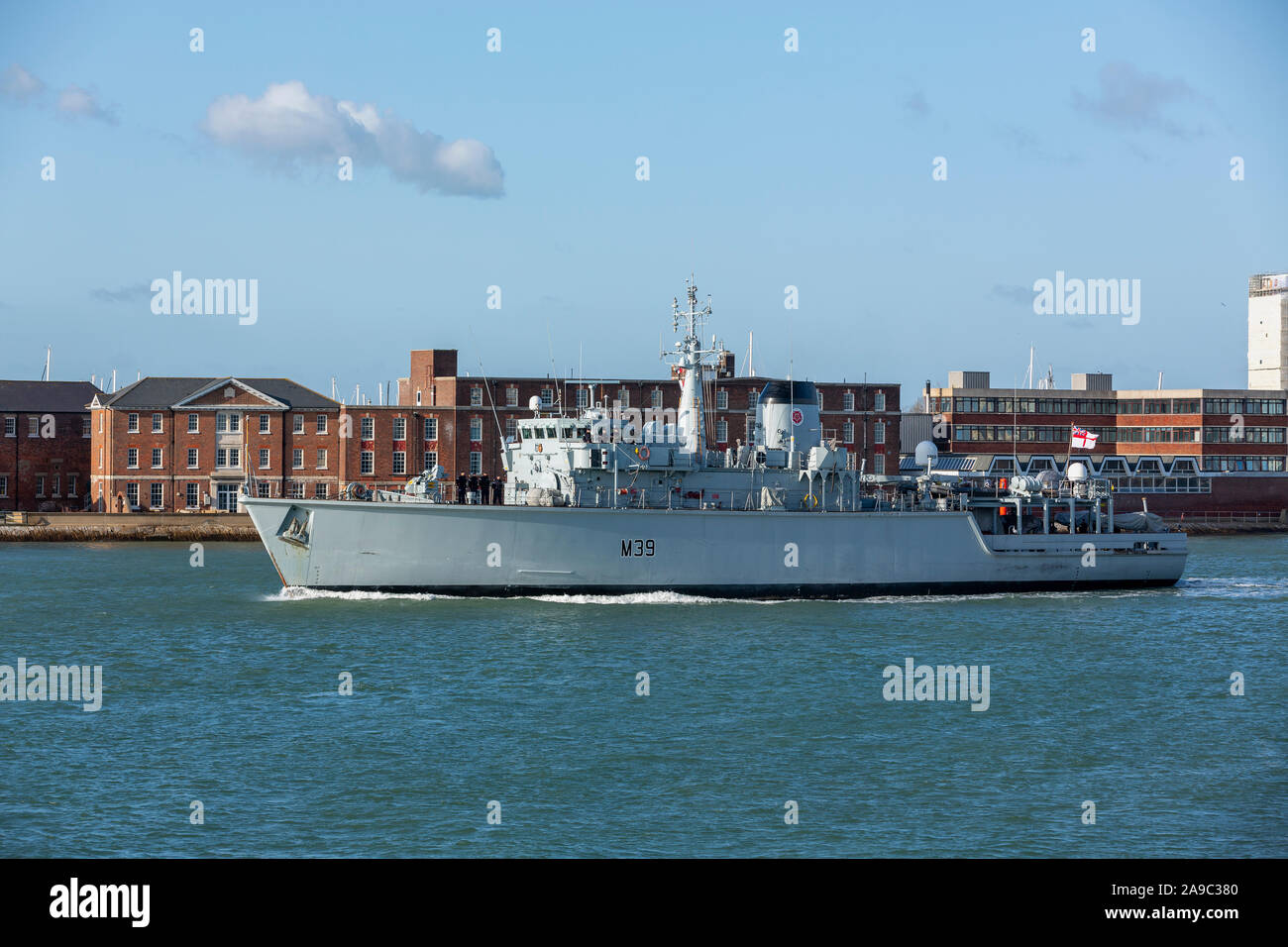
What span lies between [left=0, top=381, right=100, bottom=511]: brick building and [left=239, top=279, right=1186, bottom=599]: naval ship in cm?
4912

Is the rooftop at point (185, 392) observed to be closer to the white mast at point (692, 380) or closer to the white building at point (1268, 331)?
the white mast at point (692, 380)

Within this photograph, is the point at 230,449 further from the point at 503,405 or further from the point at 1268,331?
the point at 1268,331

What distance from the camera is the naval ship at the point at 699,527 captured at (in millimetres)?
39281

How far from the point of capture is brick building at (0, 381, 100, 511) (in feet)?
274

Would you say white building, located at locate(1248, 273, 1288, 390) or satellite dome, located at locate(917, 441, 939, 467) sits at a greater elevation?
white building, located at locate(1248, 273, 1288, 390)

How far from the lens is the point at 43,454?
84312 millimetres

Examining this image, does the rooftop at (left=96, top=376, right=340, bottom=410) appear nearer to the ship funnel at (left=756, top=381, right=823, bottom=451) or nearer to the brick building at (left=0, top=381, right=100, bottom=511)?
the brick building at (left=0, top=381, right=100, bottom=511)

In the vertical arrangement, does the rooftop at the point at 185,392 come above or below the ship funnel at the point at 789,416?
above

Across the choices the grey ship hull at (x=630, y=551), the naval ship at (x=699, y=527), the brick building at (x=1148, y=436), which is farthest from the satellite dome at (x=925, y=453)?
the brick building at (x=1148, y=436)

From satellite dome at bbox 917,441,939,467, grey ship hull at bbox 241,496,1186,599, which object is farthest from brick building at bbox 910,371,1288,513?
grey ship hull at bbox 241,496,1186,599

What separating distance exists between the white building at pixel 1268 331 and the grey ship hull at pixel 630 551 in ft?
253

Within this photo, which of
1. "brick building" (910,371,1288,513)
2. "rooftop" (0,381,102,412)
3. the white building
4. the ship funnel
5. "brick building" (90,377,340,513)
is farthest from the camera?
the white building

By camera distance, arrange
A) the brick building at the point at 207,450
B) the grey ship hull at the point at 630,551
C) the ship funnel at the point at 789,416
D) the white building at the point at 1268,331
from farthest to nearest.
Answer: the white building at the point at 1268,331 → the brick building at the point at 207,450 → the ship funnel at the point at 789,416 → the grey ship hull at the point at 630,551
